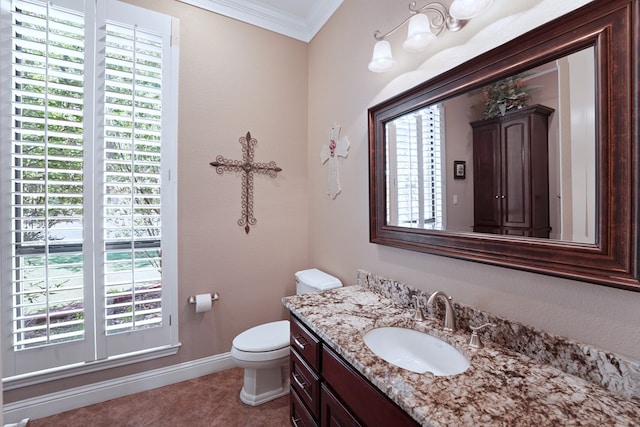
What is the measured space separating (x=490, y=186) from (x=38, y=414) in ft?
9.45

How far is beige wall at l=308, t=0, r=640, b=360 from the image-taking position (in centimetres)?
87

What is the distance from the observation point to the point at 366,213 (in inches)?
72.1

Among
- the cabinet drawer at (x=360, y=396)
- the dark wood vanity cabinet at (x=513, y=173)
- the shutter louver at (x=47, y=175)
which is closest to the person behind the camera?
the cabinet drawer at (x=360, y=396)

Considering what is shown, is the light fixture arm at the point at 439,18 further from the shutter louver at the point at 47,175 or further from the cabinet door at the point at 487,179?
the shutter louver at the point at 47,175

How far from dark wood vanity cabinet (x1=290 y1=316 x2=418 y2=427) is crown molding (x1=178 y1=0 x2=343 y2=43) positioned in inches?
92.2

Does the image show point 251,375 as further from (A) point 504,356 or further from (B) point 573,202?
(B) point 573,202

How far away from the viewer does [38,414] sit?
1.76 m

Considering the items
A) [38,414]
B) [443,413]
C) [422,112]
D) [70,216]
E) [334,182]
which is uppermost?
[422,112]

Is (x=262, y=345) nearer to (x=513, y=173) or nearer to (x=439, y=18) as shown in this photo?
(x=513, y=173)

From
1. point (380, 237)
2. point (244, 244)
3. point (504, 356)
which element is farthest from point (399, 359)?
point (244, 244)

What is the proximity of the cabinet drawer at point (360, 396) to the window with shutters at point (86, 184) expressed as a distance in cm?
147

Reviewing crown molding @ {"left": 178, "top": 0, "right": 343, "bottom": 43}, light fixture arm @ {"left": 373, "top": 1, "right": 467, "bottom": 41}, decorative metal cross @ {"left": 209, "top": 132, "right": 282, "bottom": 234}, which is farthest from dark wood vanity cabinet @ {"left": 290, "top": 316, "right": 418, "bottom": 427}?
crown molding @ {"left": 178, "top": 0, "right": 343, "bottom": 43}

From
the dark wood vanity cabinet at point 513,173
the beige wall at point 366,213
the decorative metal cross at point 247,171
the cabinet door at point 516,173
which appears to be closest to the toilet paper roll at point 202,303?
the decorative metal cross at point 247,171

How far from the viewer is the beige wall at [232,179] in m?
2.15
